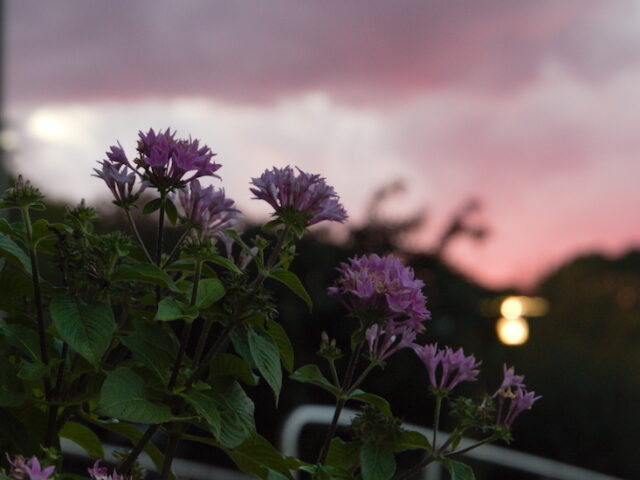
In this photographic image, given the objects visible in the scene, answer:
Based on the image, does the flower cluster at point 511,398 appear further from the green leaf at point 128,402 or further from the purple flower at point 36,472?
the purple flower at point 36,472

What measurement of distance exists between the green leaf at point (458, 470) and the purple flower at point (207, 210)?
1.28 feet

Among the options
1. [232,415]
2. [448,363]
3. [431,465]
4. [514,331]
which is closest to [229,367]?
[232,415]

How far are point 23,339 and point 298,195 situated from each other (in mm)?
366

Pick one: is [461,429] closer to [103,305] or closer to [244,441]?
[244,441]

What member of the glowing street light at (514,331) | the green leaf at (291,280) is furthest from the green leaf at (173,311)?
the glowing street light at (514,331)

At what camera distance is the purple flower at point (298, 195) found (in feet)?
3.48

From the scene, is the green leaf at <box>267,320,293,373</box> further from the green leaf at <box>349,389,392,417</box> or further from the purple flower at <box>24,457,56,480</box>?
the purple flower at <box>24,457,56,480</box>

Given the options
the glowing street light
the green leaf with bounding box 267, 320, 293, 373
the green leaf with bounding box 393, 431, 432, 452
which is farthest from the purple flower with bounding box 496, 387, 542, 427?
the glowing street light

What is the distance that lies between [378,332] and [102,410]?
37cm

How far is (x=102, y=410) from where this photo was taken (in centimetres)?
94

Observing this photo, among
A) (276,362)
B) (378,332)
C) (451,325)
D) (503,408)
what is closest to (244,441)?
(276,362)

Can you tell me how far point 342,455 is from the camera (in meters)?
1.15

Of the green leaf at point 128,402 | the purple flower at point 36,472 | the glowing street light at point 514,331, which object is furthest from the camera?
the glowing street light at point 514,331

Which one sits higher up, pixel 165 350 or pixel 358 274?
pixel 358 274
